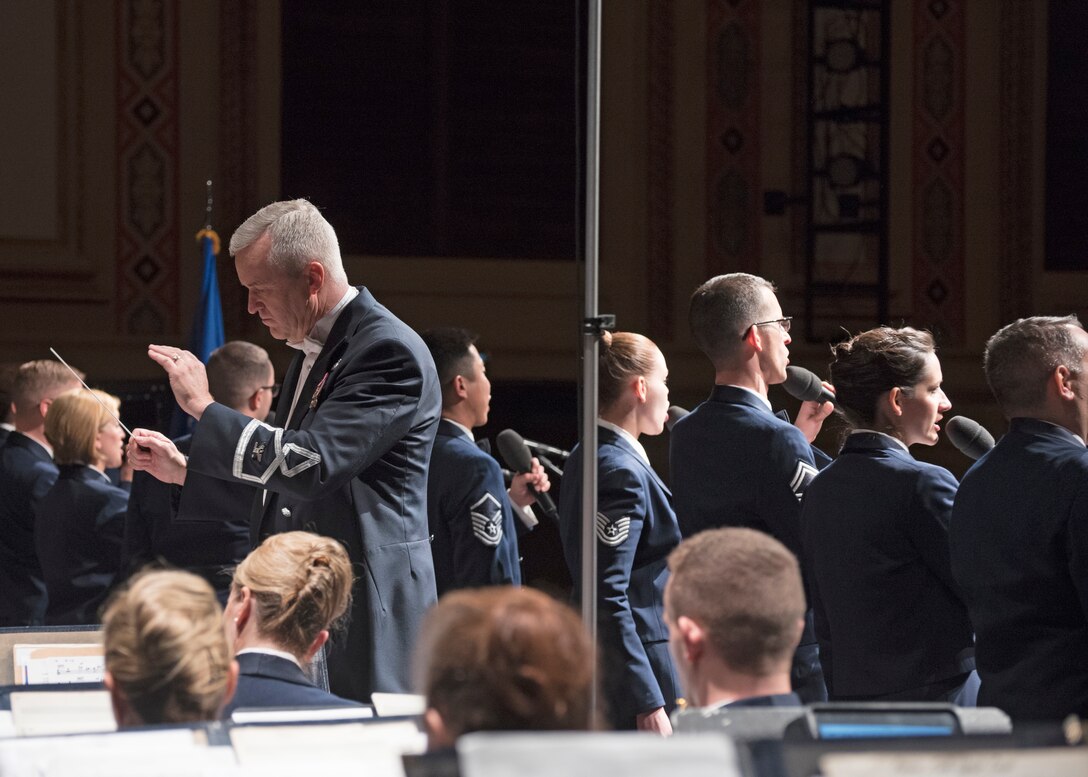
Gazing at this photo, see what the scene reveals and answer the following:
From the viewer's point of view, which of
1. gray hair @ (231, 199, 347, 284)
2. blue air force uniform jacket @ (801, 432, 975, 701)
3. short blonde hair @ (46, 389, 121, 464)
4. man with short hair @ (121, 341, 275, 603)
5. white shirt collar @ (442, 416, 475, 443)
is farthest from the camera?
short blonde hair @ (46, 389, 121, 464)

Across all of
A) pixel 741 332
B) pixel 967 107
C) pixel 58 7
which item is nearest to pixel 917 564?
pixel 741 332

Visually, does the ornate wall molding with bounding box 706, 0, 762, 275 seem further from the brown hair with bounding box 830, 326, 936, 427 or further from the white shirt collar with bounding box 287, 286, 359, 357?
the white shirt collar with bounding box 287, 286, 359, 357

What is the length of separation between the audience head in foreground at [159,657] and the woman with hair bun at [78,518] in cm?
279

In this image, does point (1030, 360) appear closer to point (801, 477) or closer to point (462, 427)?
point (801, 477)

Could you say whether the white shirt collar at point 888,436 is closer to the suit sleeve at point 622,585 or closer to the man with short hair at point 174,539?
the suit sleeve at point 622,585

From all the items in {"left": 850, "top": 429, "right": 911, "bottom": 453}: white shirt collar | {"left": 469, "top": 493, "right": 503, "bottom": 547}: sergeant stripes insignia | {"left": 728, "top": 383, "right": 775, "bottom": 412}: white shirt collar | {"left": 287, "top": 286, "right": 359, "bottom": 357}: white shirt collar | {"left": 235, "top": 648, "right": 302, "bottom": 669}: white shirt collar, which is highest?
{"left": 287, "top": 286, "right": 359, "bottom": 357}: white shirt collar

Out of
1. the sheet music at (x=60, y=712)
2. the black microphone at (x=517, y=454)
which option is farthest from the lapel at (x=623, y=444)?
the sheet music at (x=60, y=712)

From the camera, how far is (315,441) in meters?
2.44

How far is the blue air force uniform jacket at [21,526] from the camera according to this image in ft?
15.1

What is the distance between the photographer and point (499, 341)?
6898 mm

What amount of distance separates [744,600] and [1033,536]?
0.83m

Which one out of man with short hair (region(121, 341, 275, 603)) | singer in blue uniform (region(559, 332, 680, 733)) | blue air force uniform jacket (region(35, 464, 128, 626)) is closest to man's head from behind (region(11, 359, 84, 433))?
blue air force uniform jacket (region(35, 464, 128, 626))

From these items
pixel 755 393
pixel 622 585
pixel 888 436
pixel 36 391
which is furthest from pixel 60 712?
pixel 36 391

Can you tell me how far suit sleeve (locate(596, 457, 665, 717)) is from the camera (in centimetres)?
290
